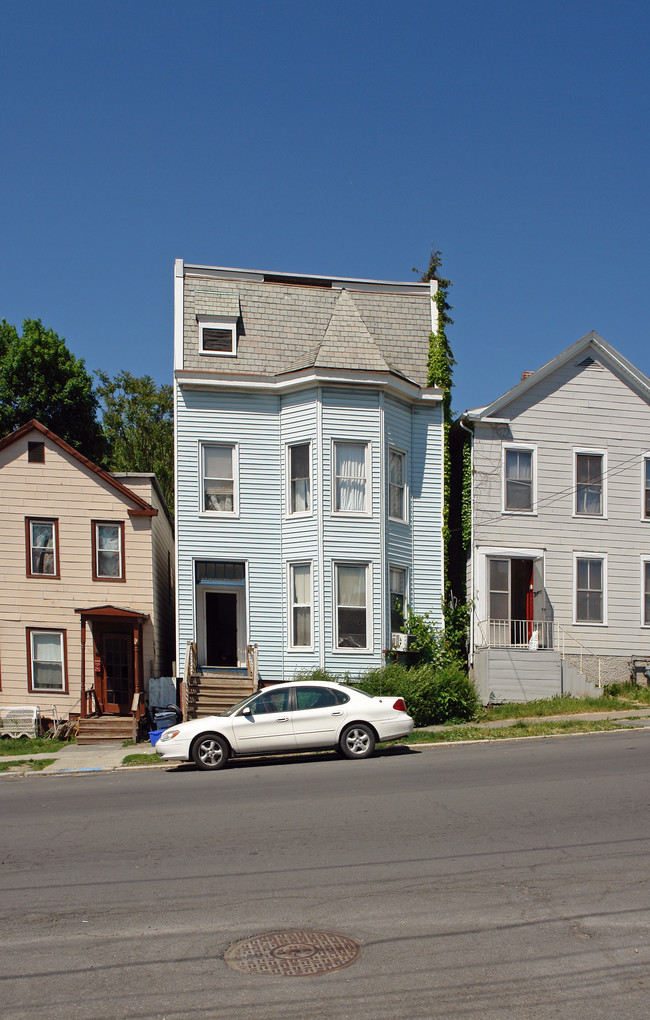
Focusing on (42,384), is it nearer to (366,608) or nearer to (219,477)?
(219,477)

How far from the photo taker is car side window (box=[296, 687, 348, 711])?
15945mm

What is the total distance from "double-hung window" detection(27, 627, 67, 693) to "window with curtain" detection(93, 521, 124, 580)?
188 cm

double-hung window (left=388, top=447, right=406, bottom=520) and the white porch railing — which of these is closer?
double-hung window (left=388, top=447, right=406, bottom=520)

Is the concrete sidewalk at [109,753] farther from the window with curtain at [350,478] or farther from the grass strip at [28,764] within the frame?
→ the window with curtain at [350,478]

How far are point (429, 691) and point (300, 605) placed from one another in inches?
171

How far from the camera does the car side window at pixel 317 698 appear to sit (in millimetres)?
15945

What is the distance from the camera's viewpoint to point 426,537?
2517cm

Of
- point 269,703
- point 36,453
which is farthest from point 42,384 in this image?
point 269,703

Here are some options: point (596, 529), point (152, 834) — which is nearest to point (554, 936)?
point (152, 834)

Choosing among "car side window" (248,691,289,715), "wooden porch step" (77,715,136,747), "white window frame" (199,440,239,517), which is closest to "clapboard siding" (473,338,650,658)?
"white window frame" (199,440,239,517)

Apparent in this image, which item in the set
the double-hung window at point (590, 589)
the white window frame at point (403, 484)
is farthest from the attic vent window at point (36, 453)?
the double-hung window at point (590, 589)

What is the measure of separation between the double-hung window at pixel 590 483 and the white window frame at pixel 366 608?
660cm

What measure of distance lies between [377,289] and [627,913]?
2200 cm

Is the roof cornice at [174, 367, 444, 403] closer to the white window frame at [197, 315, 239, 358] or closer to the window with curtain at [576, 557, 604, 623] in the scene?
the white window frame at [197, 315, 239, 358]
